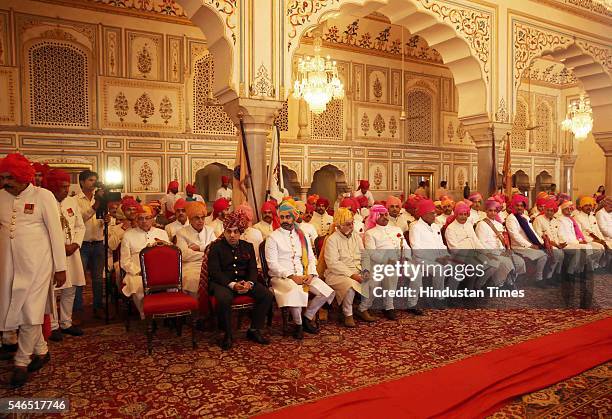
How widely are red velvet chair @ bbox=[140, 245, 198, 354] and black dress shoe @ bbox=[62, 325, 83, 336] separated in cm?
78

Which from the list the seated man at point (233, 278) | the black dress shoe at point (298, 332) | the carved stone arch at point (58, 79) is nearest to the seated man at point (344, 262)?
the black dress shoe at point (298, 332)

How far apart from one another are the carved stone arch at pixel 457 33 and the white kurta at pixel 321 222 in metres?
2.99

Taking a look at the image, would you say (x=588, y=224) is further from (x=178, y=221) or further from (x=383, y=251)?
(x=178, y=221)

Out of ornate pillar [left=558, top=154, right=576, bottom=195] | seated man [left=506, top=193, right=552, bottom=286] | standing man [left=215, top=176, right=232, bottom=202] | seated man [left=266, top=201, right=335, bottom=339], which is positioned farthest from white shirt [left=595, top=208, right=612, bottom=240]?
ornate pillar [left=558, top=154, right=576, bottom=195]

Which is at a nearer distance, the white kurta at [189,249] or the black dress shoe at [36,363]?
the black dress shoe at [36,363]

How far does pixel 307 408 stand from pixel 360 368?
85 centimetres

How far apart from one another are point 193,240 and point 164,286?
90cm

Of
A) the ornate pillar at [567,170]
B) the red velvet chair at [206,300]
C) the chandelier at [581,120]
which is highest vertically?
the chandelier at [581,120]

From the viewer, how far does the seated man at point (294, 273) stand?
4695 mm

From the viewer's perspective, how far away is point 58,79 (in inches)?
361

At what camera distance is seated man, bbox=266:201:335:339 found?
185 inches

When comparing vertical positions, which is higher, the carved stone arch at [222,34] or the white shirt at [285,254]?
the carved stone arch at [222,34]

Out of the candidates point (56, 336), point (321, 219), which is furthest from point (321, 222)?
point (56, 336)

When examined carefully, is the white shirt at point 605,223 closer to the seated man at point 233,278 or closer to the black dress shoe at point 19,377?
the seated man at point 233,278
